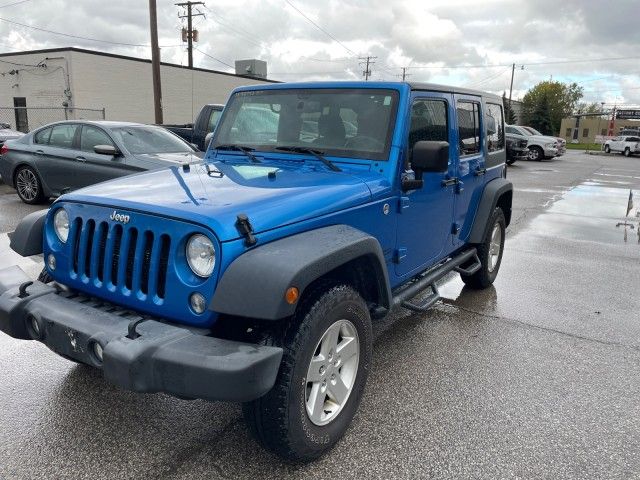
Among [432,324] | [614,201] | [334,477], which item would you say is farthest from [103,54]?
[334,477]

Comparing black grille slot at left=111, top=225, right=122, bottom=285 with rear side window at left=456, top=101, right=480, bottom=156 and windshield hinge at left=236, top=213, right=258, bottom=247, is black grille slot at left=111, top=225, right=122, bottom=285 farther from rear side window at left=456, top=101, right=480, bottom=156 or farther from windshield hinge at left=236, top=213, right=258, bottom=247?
rear side window at left=456, top=101, right=480, bottom=156

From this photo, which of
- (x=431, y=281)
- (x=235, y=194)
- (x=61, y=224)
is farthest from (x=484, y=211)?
(x=61, y=224)

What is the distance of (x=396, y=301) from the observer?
11.2 feet

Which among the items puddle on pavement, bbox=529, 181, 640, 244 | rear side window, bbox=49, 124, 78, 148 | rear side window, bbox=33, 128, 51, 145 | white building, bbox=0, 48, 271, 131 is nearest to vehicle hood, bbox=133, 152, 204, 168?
rear side window, bbox=49, 124, 78, 148

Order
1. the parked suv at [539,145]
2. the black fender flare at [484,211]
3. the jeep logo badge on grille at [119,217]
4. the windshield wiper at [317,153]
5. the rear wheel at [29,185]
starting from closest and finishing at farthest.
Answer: the jeep logo badge on grille at [119,217]
the windshield wiper at [317,153]
the black fender flare at [484,211]
the rear wheel at [29,185]
the parked suv at [539,145]

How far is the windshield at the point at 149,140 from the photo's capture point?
8.22m

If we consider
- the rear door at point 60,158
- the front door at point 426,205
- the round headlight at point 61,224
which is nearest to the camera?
the round headlight at point 61,224

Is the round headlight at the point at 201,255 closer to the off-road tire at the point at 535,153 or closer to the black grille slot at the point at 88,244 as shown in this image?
the black grille slot at the point at 88,244

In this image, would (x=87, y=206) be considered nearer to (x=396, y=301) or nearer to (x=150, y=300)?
(x=150, y=300)

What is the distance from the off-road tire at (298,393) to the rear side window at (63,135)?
768cm

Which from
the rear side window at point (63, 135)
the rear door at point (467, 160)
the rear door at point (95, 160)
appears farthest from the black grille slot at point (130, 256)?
the rear side window at point (63, 135)

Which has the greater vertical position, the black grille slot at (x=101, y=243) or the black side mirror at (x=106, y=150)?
the black side mirror at (x=106, y=150)

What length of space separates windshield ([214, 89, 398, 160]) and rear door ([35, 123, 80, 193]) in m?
5.78

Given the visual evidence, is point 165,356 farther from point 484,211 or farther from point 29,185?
point 29,185
